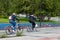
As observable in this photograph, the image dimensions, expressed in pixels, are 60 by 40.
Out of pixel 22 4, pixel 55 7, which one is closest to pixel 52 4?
pixel 55 7

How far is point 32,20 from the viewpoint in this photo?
20.2 meters

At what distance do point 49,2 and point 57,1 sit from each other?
7.27 feet

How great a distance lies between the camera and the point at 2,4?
4491 cm

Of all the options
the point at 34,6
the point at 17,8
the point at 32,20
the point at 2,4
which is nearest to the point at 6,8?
the point at 2,4

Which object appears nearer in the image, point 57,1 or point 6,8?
point 57,1

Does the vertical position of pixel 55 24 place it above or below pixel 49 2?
below

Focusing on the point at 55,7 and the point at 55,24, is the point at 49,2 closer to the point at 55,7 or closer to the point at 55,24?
the point at 55,7

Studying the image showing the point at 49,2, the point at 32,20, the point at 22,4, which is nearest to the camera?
the point at 32,20

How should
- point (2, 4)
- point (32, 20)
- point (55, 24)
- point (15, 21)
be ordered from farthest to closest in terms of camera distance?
1. point (2, 4)
2. point (55, 24)
3. point (32, 20)
4. point (15, 21)

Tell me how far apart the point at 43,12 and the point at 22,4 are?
4147 mm

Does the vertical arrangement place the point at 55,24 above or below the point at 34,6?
below

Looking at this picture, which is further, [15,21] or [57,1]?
[57,1]

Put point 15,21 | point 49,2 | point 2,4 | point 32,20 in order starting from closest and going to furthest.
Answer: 1. point 15,21
2. point 32,20
3. point 49,2
4. point 2,4

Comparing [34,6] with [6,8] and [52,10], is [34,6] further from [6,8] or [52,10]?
[6,8]
